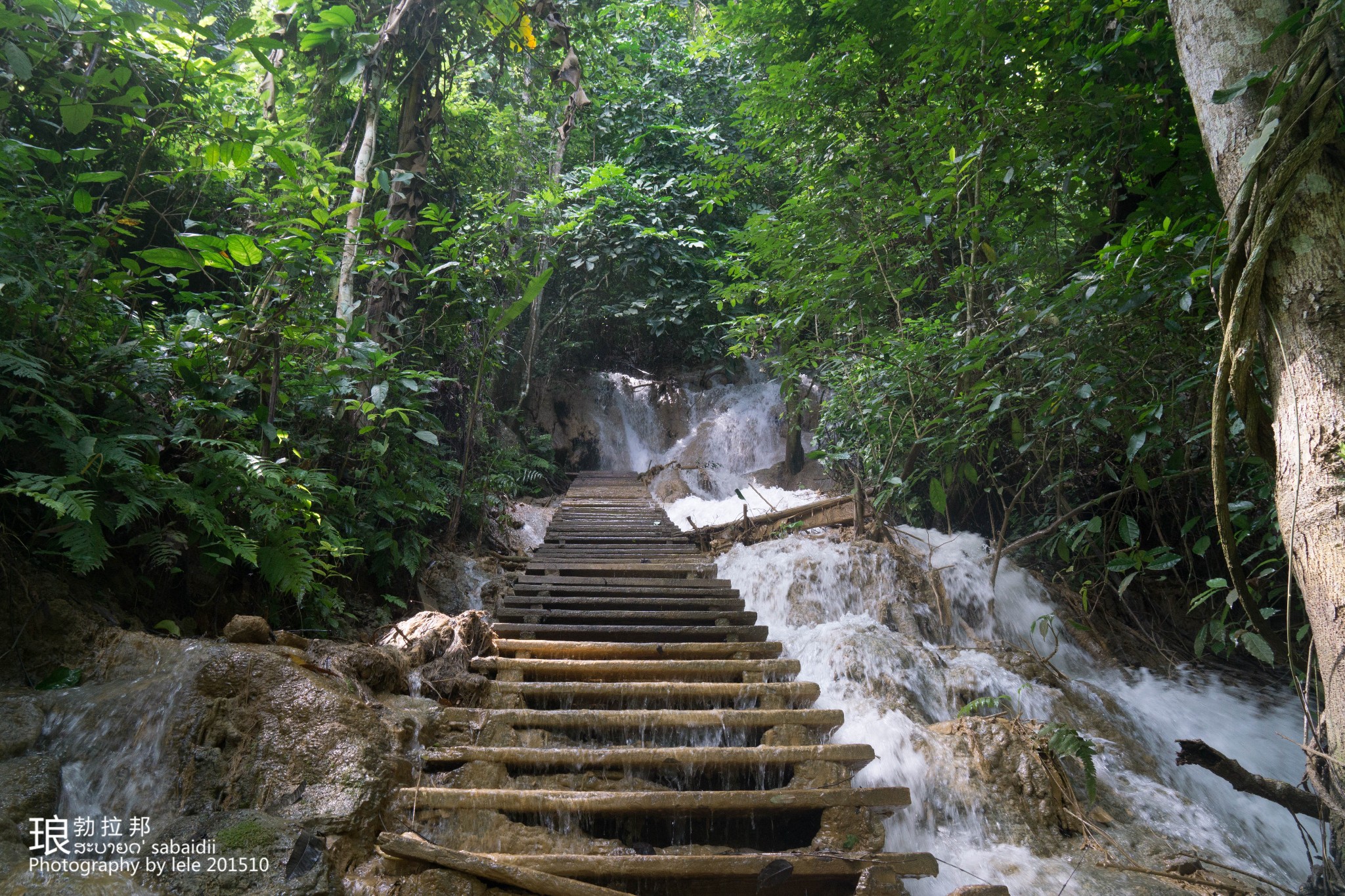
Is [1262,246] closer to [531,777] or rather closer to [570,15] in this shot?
[531,777]

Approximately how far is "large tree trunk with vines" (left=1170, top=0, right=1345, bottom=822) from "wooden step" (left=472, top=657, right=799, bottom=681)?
2.26 m

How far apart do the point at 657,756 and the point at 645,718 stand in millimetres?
281

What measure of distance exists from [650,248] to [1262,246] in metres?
11.8

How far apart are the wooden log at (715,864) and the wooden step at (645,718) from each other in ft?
2.50

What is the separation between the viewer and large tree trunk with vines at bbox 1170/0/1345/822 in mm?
1478

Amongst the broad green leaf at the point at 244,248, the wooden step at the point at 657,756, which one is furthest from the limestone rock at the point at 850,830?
the broad green leaf at the point at 244,248

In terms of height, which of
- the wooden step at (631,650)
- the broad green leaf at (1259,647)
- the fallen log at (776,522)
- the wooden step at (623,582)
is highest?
the fallen log at (776,522)

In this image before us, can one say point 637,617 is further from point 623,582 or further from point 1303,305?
point 1303,305

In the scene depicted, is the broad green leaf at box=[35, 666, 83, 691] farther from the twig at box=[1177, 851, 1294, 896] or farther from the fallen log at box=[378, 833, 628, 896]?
the twig at box=[1177, 851, 1294, 896]

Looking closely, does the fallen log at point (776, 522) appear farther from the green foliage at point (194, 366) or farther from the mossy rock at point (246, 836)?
the mossy rock at point (246, 836)

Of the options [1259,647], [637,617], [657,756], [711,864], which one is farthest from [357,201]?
[1259,647]

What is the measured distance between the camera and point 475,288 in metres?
5.75

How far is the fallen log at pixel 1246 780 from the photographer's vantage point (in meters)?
1.79

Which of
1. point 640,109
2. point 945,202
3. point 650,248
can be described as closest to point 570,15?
point 945,202
